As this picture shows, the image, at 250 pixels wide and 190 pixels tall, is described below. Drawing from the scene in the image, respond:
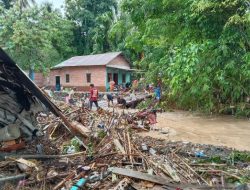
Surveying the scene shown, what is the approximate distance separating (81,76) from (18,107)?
27.4 metres

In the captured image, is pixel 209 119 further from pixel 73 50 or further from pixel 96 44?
pixel 73 50

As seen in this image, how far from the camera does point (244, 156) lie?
8539 mm

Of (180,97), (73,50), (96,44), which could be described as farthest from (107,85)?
(180,97)

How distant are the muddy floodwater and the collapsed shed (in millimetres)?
4450

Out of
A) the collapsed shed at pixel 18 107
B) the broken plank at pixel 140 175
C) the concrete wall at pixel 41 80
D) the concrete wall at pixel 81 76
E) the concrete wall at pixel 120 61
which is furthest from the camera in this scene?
the concrete wall at pixel 41 80

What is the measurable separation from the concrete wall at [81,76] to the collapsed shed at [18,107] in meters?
25.1

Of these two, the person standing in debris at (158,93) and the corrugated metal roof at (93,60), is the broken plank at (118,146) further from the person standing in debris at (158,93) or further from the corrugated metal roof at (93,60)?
the corrugated metal roof at (93,60)

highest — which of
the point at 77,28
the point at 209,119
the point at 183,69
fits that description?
the point at 77,28

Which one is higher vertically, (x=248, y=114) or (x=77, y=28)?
(x=77, y=28)

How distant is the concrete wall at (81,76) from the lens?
34.8 meters

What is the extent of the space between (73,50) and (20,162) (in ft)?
130

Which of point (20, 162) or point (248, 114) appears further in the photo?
point (248, 114)

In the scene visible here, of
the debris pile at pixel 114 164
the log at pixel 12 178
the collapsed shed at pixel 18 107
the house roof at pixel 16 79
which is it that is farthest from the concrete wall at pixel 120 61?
the log at pixel 12 178

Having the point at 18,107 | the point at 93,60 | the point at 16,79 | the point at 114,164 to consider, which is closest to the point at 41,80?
the point at 93,60
